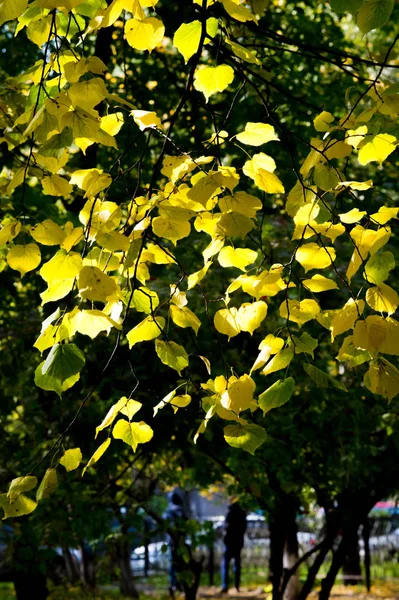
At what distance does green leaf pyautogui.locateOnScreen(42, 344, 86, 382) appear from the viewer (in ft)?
6.37

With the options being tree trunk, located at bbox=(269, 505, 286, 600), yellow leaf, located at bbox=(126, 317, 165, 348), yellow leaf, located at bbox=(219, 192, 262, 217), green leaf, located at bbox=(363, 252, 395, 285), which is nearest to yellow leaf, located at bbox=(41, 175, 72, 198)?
yellow leaf, located at bbox=(126, 317, 165, 348)

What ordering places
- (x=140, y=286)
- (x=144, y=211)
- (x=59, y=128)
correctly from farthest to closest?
(x=140, y=286) < (x=144, y=211) < (x=59, y=128)

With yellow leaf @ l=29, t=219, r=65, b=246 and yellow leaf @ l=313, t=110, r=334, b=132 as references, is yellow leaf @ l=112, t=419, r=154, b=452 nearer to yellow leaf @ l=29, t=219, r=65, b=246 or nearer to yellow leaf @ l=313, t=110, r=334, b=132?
yellow leaf @ l=29, t=219, r=65, b=246

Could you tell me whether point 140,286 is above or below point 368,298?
above

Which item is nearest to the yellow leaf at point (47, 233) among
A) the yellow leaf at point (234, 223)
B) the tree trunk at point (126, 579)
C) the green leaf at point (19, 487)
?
the yellow leaf at point (234, 223)

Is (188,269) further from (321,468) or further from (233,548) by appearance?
(233,548)

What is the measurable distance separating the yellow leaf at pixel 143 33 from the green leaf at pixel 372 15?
19.1 inches

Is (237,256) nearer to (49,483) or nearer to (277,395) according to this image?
(277,395)

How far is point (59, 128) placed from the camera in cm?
192

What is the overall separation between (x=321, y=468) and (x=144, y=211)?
5.02 metres

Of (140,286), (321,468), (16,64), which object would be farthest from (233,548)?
(140,286)

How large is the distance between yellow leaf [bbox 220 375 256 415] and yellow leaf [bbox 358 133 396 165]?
676 mm

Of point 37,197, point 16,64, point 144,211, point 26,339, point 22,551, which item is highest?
point 16,64

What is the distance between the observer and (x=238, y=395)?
215cm
